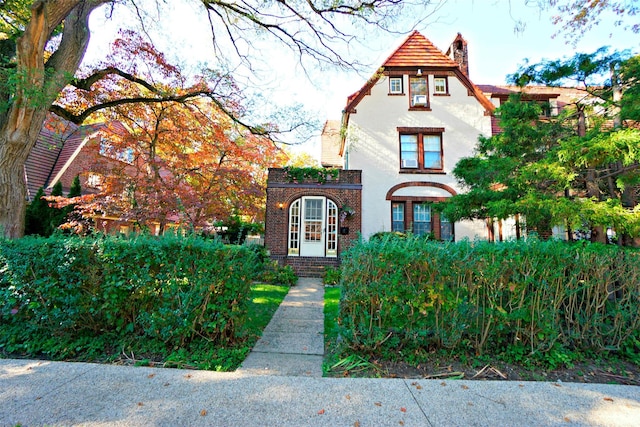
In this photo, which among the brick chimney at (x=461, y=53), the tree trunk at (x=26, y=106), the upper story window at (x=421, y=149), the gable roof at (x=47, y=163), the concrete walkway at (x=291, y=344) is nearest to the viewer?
the concrete walkway at (x=291, y=344)

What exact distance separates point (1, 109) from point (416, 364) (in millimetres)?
7951

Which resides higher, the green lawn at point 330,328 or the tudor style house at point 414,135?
the tudor style house at point 414,135

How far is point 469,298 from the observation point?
154 inches

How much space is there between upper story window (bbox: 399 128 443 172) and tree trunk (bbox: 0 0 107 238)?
432 inches

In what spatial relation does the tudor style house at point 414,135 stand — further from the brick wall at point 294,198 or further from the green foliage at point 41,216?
the green foliage at point 41,216

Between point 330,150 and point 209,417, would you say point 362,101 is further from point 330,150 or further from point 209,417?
point 209,417

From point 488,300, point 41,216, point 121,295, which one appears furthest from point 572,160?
point 41,216

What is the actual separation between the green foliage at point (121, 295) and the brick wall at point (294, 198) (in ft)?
24.4

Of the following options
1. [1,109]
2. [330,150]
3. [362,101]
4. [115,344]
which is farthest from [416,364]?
[330,150]

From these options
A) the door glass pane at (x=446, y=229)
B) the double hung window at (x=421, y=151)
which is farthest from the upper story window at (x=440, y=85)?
the door glass pane at (x=446, y=229)

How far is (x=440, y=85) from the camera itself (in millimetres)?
13297

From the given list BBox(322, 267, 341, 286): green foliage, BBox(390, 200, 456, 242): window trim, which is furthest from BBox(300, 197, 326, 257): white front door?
BBox(390, 200, 456, 242): window trim

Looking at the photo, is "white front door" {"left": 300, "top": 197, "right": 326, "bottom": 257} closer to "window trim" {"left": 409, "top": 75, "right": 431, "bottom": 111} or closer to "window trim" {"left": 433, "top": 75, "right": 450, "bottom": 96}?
"window trim" {"left": 409, "top": 75, "right": 431, "bottom": 111}

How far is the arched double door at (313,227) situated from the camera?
11766 mm
